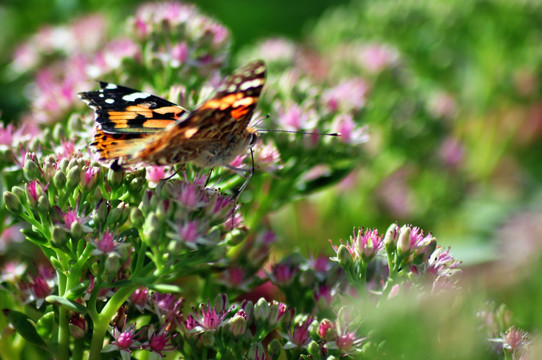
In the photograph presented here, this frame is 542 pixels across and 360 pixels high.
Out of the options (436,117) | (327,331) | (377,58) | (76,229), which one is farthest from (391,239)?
(377,58)

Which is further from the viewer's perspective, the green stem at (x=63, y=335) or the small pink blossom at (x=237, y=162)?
the small pink blossom at (x=237, y=162)

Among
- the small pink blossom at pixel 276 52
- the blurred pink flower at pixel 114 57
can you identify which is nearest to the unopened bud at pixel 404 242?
the blurred pink flower at pixel 114 57

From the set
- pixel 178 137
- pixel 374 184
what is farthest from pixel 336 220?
pixel 178 137

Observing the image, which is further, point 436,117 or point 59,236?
point 436,117

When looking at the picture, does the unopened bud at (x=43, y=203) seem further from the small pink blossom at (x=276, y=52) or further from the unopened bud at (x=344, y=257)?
the small pink blossom at (x=276, y=52)

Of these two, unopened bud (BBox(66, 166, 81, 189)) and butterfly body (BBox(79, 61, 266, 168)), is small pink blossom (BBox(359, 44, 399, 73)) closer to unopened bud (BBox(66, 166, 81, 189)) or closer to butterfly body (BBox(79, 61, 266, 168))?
butterfly body (BBox(79, 61, 266, 168))

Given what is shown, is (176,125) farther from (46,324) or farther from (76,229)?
(46,324)

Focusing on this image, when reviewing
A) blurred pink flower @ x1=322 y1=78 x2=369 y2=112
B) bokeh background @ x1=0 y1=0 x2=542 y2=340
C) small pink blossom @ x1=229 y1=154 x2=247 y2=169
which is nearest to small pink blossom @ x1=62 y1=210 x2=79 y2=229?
small pink blossom @ x1=229 y1=154 x2=247 y2=169

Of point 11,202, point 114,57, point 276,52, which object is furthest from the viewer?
point 276,52

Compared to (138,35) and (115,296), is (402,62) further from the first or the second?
(115,296)
